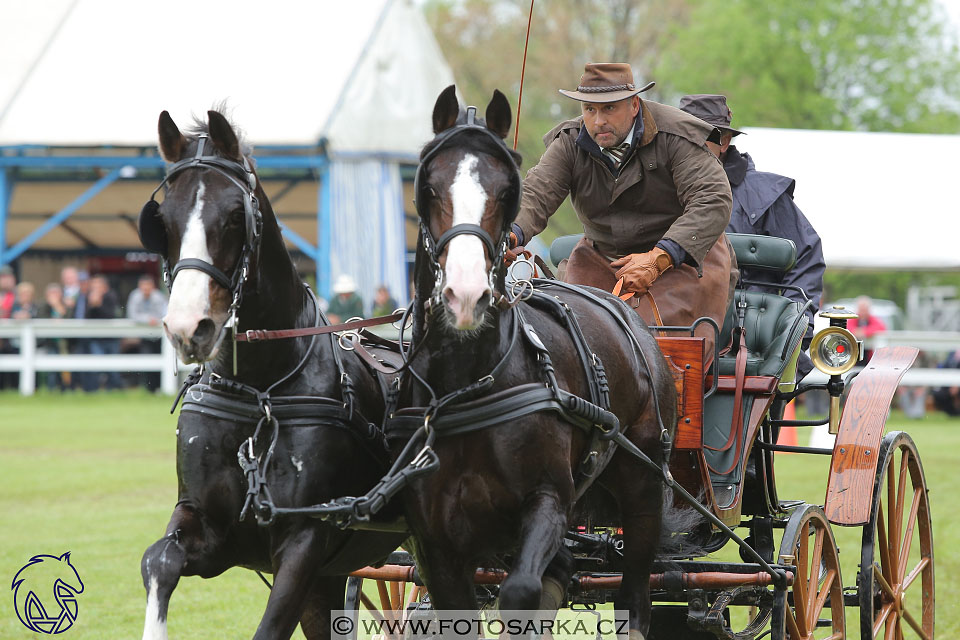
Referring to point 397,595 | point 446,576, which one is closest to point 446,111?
point 446,576

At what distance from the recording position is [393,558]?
5.09 m

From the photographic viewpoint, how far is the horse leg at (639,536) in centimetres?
436

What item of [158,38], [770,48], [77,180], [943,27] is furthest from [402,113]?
[943,27]

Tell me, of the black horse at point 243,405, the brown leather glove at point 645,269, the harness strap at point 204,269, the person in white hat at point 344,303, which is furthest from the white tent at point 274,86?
the harness strap at point 204,269

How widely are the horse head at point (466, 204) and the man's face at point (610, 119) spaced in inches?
46.8

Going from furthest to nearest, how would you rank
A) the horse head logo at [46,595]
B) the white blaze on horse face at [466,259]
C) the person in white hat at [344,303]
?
the person in white hat at [344,303]
the horse head logo at [46,595]
the white blaze on horse face at [466,259]

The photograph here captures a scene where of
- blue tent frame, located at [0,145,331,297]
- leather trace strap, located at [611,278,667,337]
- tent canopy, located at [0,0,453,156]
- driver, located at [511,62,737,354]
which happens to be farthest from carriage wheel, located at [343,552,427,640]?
tent canopy, located at [0,0,453,156]

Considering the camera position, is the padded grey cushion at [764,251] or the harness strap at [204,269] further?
the padded grey cushion at [764,251]

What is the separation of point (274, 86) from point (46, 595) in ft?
48.5

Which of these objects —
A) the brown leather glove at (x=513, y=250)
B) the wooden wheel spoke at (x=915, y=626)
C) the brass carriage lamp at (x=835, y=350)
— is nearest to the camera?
the brown leather glove at (x=513, y=250)

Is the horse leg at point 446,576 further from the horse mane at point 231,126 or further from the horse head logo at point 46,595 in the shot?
the horse head logo at point 46,595

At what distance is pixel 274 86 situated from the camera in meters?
20.6

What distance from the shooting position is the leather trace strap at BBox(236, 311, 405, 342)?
383 cm

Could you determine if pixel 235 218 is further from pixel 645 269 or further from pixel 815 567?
pixel 815 567
